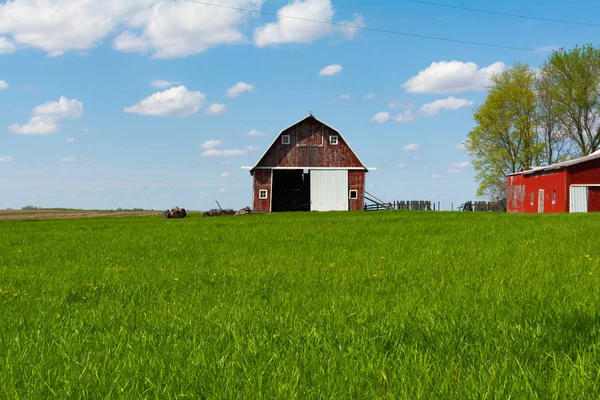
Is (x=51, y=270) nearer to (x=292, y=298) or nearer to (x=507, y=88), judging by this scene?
(x=292, y=298)

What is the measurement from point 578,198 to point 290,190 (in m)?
26.2

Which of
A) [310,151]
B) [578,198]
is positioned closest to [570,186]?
[578,198]

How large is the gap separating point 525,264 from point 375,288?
3.48 meters

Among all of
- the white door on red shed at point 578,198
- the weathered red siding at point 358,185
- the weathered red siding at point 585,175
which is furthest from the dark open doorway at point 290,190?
the weathered red siding at point 585,175

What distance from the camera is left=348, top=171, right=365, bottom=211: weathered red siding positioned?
51.3 m

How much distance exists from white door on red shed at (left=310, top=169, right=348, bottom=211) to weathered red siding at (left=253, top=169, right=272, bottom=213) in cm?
406

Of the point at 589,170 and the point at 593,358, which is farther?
the point at 589,170

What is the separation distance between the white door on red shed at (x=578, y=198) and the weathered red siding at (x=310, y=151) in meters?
18.0

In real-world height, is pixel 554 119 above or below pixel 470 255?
above

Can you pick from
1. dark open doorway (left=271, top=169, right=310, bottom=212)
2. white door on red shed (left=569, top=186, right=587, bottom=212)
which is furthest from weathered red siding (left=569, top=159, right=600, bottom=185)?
dark open doorway (left=271, top=169, right=310, bottom=212)

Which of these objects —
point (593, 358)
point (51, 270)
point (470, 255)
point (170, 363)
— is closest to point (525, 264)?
point (470, 255)

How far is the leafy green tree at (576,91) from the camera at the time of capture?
55.7 metres

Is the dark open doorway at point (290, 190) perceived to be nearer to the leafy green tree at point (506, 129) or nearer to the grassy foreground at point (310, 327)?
the leafy green tree at point (506, 129)

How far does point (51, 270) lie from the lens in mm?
10570
